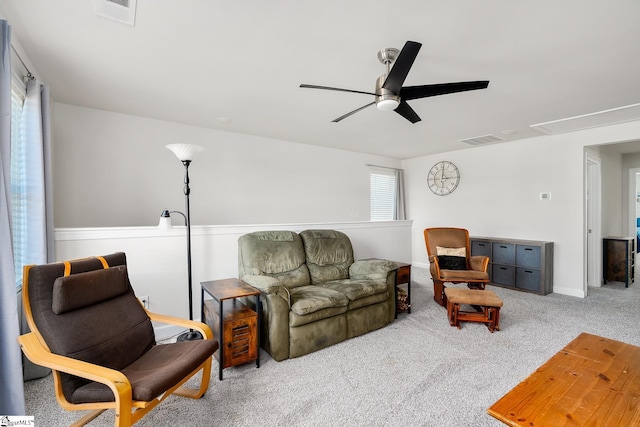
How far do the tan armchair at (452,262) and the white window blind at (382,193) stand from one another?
1.90 m

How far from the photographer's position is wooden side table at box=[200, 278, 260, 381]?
2258 millimetres

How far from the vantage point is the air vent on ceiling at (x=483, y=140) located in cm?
463

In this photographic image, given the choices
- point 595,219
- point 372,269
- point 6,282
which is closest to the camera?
point 6,282

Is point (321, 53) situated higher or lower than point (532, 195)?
higher

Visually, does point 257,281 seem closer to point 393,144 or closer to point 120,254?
point 120,254

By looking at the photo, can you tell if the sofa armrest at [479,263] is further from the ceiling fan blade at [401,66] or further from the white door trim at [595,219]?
the ceiling fan blade at [401,66]

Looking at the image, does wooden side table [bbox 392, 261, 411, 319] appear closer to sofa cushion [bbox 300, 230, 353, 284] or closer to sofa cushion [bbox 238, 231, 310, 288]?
sofa cushion [bbox 300, 230, 353, 284]

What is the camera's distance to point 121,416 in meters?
1.34

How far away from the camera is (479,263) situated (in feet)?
12.9

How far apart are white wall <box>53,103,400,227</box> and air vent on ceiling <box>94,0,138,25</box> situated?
208 centimetres

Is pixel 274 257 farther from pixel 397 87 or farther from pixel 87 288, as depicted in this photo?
pixel 397 87

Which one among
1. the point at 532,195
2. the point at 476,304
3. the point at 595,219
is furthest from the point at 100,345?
the point at 595,219

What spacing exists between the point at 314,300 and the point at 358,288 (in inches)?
21.5

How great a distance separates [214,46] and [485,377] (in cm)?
315
